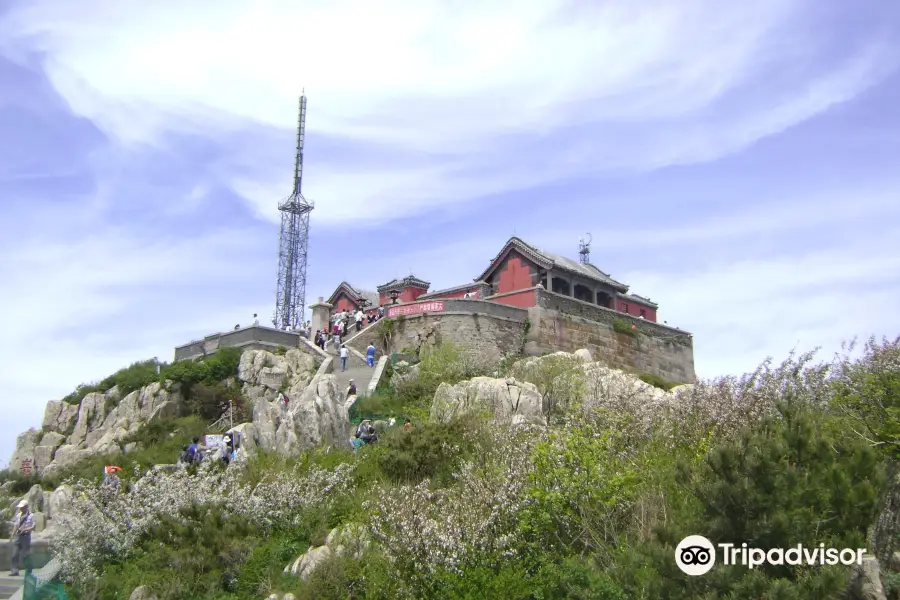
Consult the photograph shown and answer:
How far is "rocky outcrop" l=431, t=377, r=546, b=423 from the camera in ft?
75.7

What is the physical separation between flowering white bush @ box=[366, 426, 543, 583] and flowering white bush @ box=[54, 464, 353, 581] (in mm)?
2725

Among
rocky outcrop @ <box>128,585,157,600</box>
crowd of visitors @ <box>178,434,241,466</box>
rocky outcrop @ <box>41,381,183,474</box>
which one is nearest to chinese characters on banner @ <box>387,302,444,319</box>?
rocky outcrop @ <box>41,381,183,474</box>

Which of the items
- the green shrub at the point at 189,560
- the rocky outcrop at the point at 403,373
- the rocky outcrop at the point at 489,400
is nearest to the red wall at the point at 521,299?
the rocky outcrop at the point at 403,373

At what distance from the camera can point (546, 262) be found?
1601 inches

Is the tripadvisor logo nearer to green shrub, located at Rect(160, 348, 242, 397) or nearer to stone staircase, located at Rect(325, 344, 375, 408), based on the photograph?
stone staircase, located at Rect(325, 344, 375, 408)

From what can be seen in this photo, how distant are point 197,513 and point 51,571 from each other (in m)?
3.20

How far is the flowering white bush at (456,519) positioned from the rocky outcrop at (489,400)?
5482 mm

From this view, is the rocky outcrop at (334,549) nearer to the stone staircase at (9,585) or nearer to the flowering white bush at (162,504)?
the flowering white bush at (162,504)

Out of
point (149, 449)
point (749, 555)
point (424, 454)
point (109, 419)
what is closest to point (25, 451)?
point (109, 419)

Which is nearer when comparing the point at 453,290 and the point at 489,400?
the point at 489,400

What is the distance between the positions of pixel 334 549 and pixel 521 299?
73.4ft

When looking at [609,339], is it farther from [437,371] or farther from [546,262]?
[437,371]

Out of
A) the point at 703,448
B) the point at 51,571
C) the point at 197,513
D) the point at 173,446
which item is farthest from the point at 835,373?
the point at 173,446

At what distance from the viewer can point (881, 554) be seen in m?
12.9
